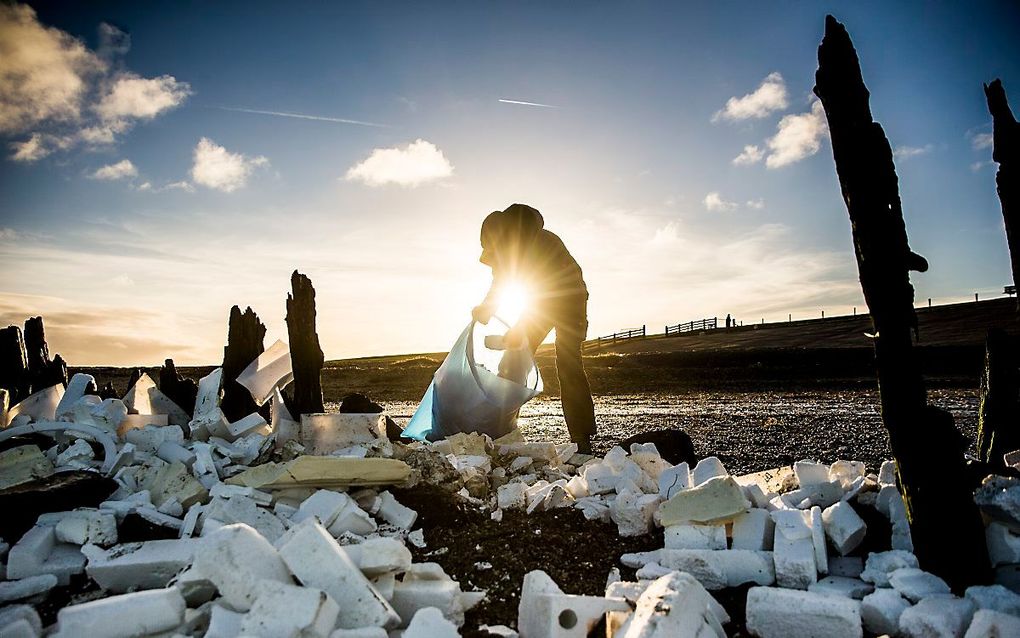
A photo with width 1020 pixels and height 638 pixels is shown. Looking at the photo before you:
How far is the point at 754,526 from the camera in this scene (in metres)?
2.98

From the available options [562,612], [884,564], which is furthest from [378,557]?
[884,564]

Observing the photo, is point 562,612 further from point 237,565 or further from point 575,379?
point 575,379

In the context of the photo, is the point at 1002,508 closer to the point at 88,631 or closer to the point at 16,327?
the point at 88,631

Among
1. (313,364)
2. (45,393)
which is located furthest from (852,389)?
(45,393)

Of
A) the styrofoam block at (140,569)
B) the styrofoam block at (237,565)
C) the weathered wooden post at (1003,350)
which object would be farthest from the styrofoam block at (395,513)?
the weathered wooden post at (1003,350)

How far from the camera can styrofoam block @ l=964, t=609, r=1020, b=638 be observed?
202 centimetres

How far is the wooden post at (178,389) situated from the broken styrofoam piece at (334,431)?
1.83 meters

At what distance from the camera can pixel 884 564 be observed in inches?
106

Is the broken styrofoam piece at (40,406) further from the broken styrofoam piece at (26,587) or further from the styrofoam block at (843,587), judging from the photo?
the styrofoam block at (843,587)

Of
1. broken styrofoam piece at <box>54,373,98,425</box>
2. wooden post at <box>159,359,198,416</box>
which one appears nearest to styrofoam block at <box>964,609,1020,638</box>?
wooden post at <box>159,359,198,416</box>

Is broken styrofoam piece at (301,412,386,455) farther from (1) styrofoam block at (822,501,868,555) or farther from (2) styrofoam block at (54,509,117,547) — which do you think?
(1) styrofoam block at (822,501,868,555)

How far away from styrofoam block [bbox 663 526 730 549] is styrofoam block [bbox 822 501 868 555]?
0.43m

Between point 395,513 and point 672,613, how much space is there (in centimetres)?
201

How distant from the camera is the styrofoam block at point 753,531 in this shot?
2947 mm
